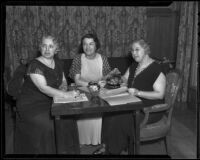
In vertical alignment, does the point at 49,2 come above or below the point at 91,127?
above

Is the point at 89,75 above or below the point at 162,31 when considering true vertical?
below

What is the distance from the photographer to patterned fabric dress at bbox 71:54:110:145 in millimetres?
2674

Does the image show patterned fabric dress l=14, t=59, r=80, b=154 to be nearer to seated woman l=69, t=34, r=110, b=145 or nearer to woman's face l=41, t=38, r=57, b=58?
woman's face l=41, t=38, r=57, b=58

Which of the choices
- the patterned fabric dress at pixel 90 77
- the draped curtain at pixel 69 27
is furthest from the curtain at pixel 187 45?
the patterned fabric dress at pixel 90 77

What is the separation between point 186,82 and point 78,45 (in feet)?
6.11

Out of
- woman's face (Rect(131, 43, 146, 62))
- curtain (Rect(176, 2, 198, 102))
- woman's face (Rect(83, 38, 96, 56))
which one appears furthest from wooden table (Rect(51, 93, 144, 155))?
curtain (Rect(176, 2, 198, 102))

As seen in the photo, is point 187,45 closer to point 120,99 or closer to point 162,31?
point 162,31

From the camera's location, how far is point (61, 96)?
2.00 m

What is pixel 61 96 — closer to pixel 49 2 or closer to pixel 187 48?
pixel 49 2

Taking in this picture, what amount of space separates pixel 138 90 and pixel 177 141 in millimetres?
1112

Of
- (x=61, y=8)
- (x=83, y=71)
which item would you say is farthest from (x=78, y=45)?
(x=83, y=71)

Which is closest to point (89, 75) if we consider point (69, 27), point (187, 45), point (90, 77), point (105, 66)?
point (90, 77)

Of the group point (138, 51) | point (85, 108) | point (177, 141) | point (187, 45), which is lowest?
point (177, 141)

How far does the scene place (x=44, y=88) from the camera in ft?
6.64
